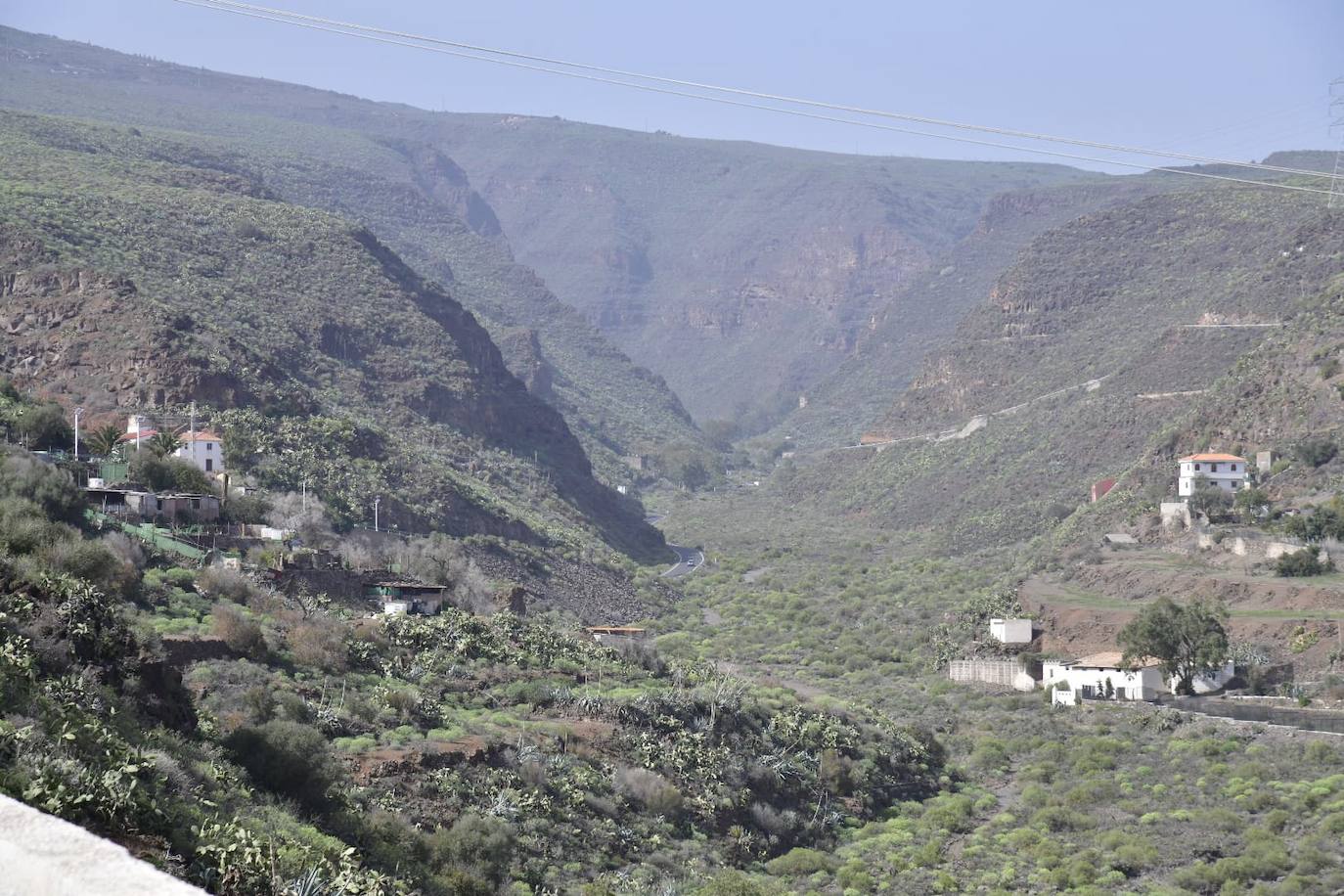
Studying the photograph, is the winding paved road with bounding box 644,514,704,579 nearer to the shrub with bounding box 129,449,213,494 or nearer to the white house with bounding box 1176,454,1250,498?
the white house with bounding box 1176,454,1250,498

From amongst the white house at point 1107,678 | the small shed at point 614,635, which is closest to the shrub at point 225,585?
the small shed at point 614,635

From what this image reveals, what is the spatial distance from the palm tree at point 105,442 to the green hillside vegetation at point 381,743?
996 cm

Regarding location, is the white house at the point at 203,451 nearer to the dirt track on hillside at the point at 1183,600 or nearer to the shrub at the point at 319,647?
the shrub at the point at 319,647

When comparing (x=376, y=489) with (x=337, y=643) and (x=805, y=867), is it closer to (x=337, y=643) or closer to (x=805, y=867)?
(x=337, y=643)

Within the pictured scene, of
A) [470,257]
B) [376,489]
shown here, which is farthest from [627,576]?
[470,257]

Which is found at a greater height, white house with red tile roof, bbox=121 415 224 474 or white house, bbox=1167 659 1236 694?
white house with red tile roof, bbox=121 415 224 474

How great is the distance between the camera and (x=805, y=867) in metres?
33.6

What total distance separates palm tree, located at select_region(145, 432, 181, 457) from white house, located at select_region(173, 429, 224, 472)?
212 cm

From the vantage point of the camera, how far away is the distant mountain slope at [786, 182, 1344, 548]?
96.9m

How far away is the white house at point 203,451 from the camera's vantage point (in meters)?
52.4

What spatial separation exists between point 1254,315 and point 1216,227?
30.9m

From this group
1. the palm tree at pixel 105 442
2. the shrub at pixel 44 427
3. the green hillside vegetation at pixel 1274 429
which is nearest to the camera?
the shrub at pixel 44 427

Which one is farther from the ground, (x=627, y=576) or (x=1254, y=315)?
(x=1254, y=315)

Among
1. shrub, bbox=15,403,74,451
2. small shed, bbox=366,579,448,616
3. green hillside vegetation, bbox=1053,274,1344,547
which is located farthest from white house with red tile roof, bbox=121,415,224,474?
green hillside vegetation, bbox=1053,274,1344,547
